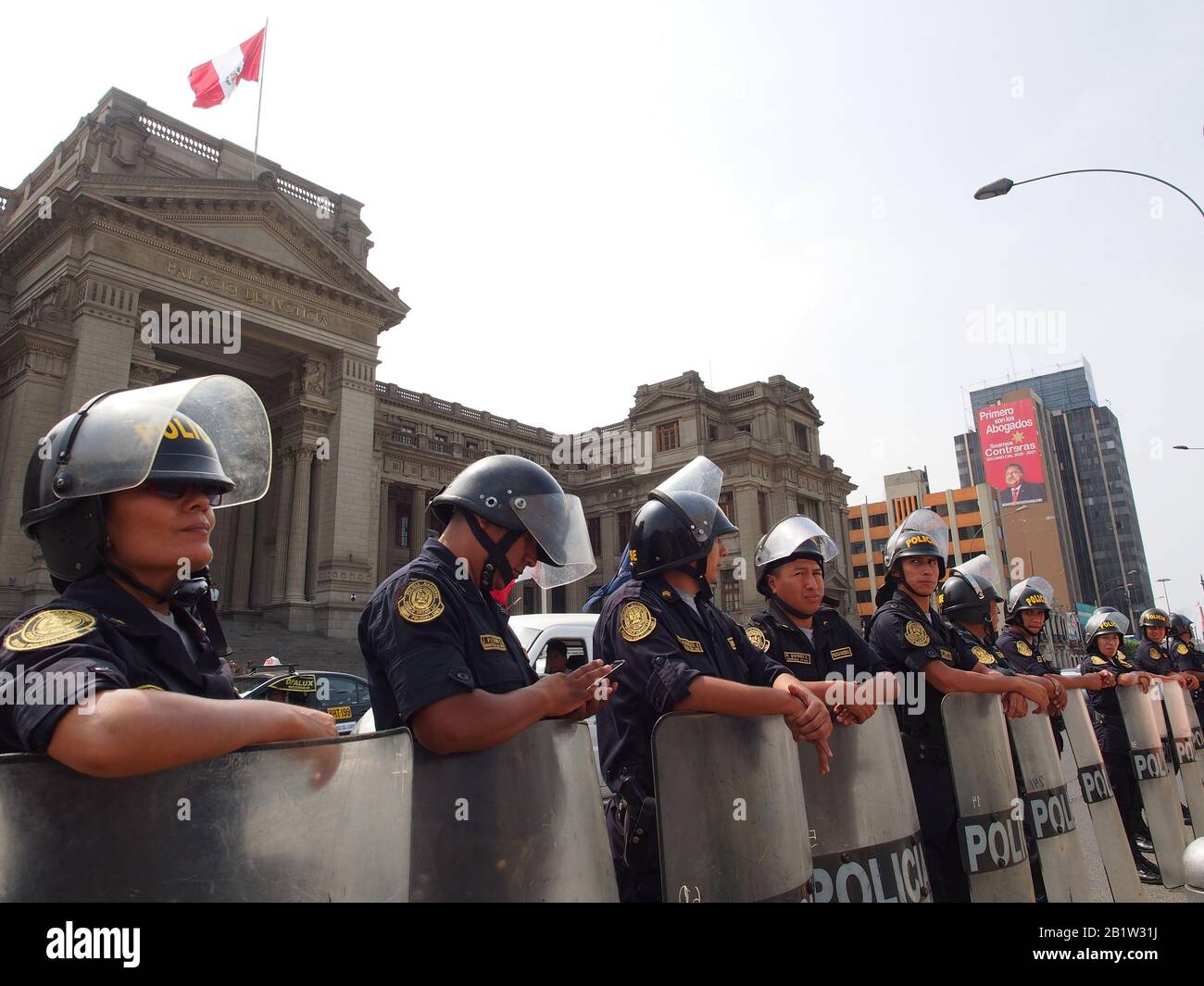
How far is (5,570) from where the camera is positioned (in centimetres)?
1927

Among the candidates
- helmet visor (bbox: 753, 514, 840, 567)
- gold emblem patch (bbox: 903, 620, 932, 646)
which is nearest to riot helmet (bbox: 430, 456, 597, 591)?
helmet visor (bbox: 753, 514, 840, 567)

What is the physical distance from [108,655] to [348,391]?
26.6m

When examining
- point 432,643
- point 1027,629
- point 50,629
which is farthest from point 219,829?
point 1027,629

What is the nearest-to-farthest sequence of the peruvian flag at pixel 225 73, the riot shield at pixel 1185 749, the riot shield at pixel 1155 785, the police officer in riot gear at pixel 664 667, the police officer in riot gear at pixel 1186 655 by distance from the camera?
the police officer in riot gear at pixel 664 667, the riot shield at pixel 1155 785, the riot shield at pixel 1185 749, the police officer in riot gear at pixel 1186 655, the peruvian flag at pixel 225 73

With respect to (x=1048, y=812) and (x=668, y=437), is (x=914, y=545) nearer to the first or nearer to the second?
(x=1048, y=812)

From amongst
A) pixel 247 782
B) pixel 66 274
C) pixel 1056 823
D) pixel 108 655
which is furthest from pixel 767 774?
pixel 66 274

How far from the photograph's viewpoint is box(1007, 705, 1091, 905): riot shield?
3.92 metres

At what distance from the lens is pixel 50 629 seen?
156 centimetres

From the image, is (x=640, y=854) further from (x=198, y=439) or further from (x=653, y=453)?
(x=653, y=453)

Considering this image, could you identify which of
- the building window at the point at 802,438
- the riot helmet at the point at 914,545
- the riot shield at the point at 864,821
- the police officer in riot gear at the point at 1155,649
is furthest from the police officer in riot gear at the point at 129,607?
the building window at the point at 802,438

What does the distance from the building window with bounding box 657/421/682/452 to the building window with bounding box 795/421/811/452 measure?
25.7ft

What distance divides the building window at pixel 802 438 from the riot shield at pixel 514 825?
154 ft

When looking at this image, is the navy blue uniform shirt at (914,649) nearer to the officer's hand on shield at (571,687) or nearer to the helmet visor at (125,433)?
the officer's hand on shield at (571,687)

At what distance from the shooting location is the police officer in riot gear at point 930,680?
373cm
